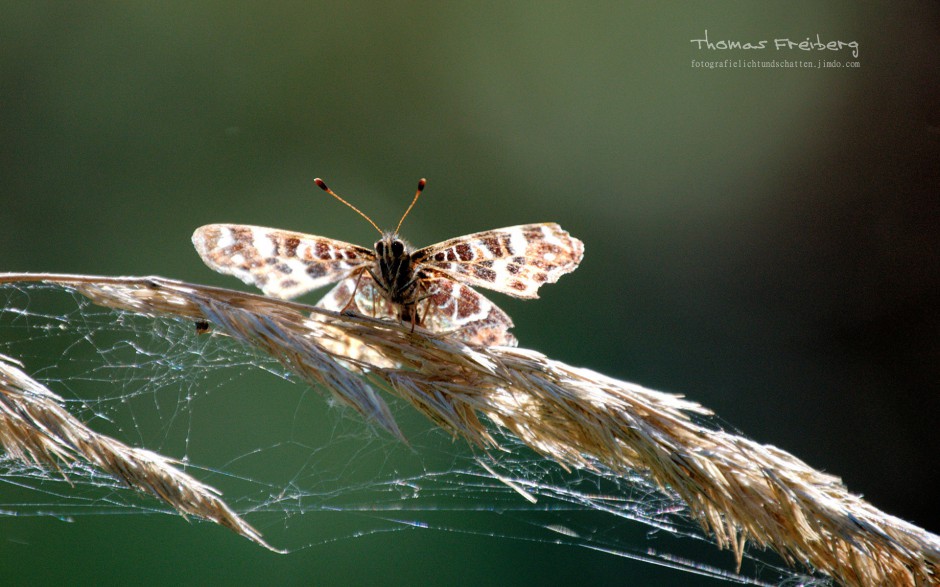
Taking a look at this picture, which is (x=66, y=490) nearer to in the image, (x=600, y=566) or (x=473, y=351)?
(x=473, y=351)

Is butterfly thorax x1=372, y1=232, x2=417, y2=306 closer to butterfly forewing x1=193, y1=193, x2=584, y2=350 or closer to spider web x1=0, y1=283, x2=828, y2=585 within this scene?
butterfly forewing x1=193, y1=193, x2=584, y2=350

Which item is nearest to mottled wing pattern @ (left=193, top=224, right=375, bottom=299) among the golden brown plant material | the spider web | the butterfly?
the butterfly

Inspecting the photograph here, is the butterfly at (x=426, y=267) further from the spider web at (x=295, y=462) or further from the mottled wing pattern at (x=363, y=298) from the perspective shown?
the spider web at (x=295, y=462)

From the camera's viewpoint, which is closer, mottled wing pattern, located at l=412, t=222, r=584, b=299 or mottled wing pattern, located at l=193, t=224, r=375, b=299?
mottled wing pattern, located at l=193, t=224, r=375, b=299

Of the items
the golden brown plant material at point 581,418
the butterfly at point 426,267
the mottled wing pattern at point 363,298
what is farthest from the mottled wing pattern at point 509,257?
the golden brown plant material at point 581,418

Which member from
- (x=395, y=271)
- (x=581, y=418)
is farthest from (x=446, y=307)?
(x=581, y=418)

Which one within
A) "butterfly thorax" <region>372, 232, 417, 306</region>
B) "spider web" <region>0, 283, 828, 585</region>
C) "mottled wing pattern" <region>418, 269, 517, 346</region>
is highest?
"butterfly thorax" <region>372, 232, 417, 306</region>

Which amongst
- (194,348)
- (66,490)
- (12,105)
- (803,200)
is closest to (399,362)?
(194,348)
